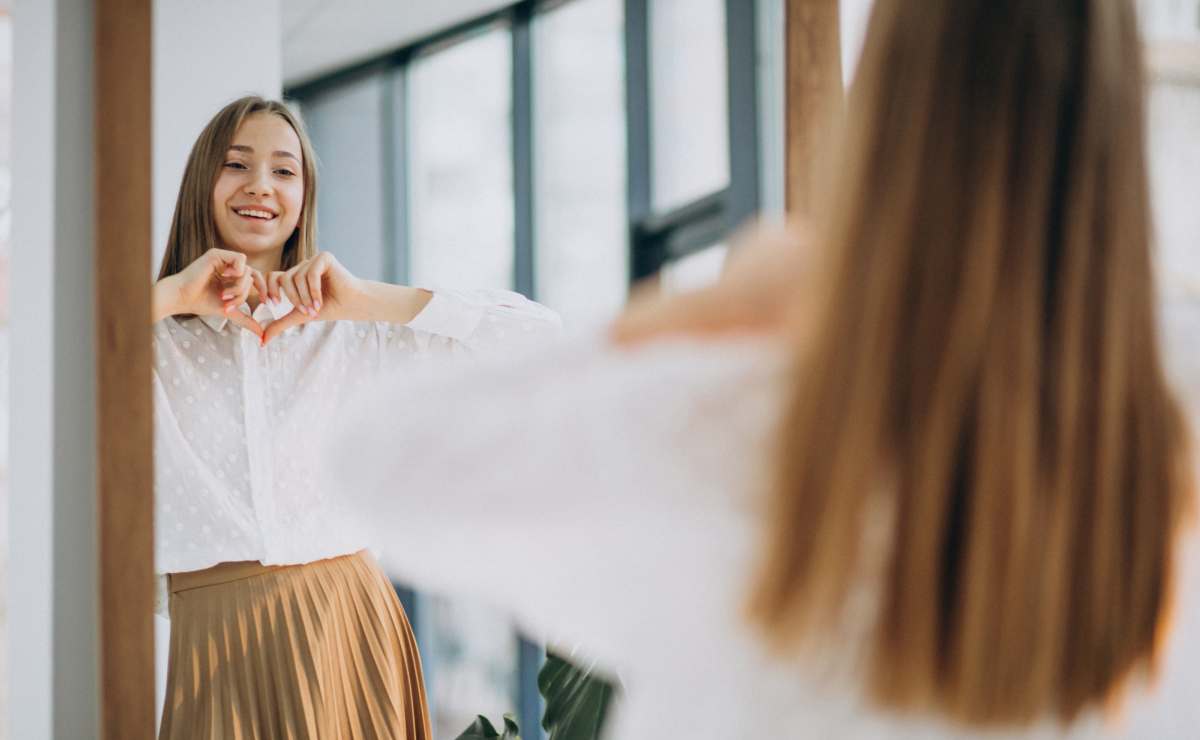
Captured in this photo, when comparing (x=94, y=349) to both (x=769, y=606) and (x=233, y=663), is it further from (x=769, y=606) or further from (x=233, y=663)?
(x=769, y=606)

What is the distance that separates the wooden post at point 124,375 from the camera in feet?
3.65

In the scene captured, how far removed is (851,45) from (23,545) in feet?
3.97

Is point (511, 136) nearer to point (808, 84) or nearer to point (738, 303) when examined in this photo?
point (808, 84)

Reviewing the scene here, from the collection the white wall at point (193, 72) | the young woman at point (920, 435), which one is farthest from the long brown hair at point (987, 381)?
the white wall at point (193, 72)

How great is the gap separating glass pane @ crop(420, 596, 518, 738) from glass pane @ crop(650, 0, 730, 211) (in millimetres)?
547

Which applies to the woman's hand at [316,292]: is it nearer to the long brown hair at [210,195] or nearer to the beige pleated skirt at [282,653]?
the long brown hair at [210,195]

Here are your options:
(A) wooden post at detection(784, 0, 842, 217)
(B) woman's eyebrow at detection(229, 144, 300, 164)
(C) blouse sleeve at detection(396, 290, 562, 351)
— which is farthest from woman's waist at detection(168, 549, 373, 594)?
(A) wooden post at detection(784, 0, 842, 217)

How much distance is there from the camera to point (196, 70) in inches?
45.6

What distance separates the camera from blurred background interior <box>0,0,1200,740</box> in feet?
3.84

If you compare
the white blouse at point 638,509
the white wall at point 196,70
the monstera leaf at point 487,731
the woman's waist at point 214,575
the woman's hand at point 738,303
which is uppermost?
the white wall at point 196,70

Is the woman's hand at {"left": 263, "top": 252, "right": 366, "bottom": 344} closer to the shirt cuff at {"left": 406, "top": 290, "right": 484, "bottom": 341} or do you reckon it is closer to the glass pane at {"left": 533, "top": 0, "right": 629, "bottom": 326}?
the shirt cuff at {"left": 406, "top": 290, "right": 484, "bottom": 341}

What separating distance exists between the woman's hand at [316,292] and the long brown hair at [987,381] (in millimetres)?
720

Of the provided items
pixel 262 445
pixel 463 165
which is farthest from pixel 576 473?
pixel 463 165

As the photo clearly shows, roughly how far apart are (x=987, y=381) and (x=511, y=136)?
861 millimetres
